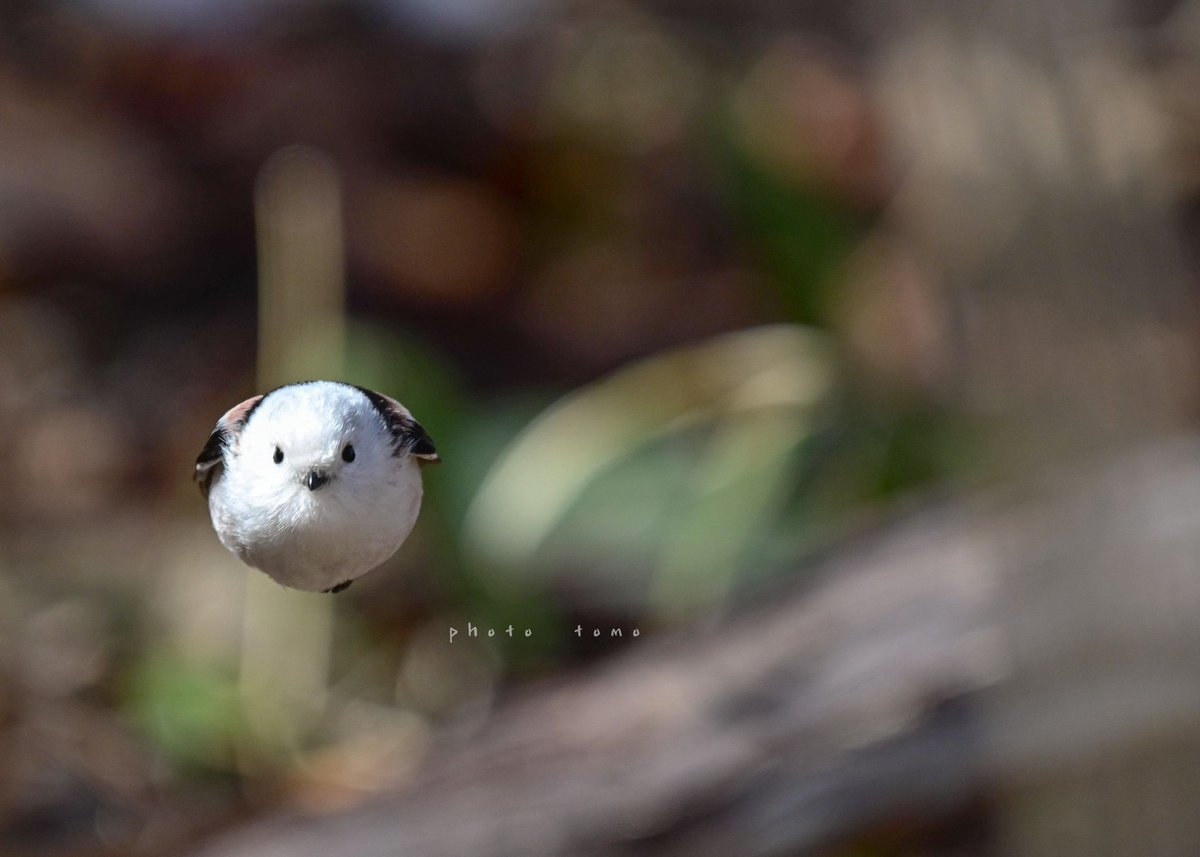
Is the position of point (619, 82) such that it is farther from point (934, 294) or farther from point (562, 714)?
point (562, 714)

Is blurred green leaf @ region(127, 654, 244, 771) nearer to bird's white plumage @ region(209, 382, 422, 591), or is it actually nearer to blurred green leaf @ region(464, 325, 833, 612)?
blurred green leaf @ region(464, 325, 833, 612)

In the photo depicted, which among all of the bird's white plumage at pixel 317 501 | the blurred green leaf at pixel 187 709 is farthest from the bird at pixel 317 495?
the blurred green leaf at pixel 187 709

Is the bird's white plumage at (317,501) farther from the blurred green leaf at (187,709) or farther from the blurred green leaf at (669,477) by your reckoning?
the blurred green leaf at (187,709)

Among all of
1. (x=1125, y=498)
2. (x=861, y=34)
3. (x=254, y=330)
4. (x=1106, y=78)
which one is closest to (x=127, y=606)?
(x=254, y=330)

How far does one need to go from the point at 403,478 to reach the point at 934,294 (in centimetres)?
168

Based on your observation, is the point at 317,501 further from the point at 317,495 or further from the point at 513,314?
the point at 513,314

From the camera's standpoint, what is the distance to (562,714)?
1.10m

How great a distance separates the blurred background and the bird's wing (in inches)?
0.7

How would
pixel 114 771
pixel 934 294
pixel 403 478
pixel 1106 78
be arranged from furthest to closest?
1. pixel 934 294
2. pixel 1106 78
3. pixel 114 771
4. pixel 403 478

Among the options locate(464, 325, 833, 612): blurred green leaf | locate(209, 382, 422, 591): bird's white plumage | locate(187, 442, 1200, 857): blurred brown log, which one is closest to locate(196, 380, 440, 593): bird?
locate(209, 382, 422, 591): bird's white plumage

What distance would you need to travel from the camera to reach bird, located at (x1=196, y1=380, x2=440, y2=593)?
5.0 inches

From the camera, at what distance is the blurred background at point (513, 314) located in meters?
0.48

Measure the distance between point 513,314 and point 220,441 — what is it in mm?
1640

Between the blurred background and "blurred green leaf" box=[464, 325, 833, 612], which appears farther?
"blurred green leaf" box=[464, 325, 833, 612]
